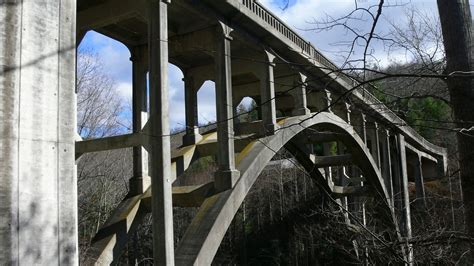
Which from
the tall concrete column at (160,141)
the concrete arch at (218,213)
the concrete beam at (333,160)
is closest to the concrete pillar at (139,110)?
the concrete arch at (218,213)

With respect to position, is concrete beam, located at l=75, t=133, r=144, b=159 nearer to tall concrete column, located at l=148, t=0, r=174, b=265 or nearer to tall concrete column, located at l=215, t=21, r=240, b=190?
tall concrete column, located at l=148, t=0, r=174, b=265

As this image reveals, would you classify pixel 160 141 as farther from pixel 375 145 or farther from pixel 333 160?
pixel 375 145

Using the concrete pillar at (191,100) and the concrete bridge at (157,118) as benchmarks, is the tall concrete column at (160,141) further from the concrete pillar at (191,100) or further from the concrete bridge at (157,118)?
the concrete pillar at (191,100)

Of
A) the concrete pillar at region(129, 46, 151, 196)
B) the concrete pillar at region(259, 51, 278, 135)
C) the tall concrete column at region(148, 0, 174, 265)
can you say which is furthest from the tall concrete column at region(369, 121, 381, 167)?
the tall concrete column at region(148, 0, 174, 265)

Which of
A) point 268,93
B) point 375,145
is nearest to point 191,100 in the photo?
point 268,93

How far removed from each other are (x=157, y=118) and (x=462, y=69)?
5.49m

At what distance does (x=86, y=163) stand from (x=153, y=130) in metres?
19.9

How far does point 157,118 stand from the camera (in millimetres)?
8047

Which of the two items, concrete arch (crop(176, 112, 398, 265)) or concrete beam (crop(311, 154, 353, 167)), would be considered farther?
concrete beam (crop(311, 154, 353, 167))

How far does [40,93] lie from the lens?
4.91 m

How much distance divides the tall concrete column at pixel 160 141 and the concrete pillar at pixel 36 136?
8.61ft

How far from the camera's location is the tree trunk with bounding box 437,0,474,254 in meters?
3.32

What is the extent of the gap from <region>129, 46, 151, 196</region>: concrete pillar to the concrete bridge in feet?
0.09

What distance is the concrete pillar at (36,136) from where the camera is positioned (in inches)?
179
